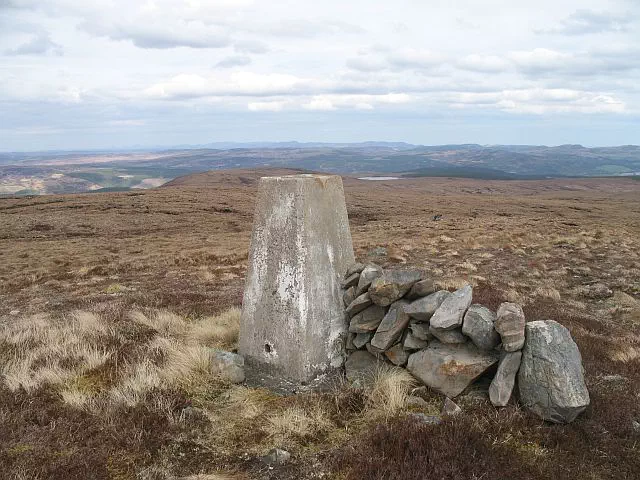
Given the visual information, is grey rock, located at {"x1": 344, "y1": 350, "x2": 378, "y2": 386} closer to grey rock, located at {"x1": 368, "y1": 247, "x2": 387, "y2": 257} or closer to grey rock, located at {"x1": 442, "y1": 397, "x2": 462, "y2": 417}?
grey rock, located at {"x1": 442, "y1": 397, "x2": 462, "y2": 417}

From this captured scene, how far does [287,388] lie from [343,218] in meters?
2.65

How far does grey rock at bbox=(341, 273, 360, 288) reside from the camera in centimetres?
684

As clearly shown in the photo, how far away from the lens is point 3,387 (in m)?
5.96

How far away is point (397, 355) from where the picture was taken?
6.36 metres

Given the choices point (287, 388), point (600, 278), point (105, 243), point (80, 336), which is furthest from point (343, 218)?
point (105, 243)

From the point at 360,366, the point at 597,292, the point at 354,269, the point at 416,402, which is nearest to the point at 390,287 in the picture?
the point at 354,269

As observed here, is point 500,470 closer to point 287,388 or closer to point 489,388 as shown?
point 489,388

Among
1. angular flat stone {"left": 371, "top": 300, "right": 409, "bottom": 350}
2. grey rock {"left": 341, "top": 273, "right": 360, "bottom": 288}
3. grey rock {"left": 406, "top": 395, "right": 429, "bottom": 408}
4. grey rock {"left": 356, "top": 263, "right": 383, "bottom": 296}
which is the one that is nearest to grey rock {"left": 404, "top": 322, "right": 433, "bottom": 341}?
angular flat stone {"left": 371, "top": 300, "right": 409, "bottom": 350}

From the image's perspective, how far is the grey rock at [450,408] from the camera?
17.1 ft

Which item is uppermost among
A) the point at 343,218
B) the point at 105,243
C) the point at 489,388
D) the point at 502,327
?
the point at 343,218

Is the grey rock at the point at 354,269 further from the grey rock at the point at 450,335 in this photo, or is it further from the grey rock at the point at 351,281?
the grey rock at the point at 450,335

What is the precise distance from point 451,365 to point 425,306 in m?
0.80

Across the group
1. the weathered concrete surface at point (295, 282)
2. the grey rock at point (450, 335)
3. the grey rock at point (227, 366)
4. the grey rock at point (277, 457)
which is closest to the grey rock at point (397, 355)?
the grey rock at point (450, 335)

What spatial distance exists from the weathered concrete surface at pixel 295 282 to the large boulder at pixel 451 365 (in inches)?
54.2
